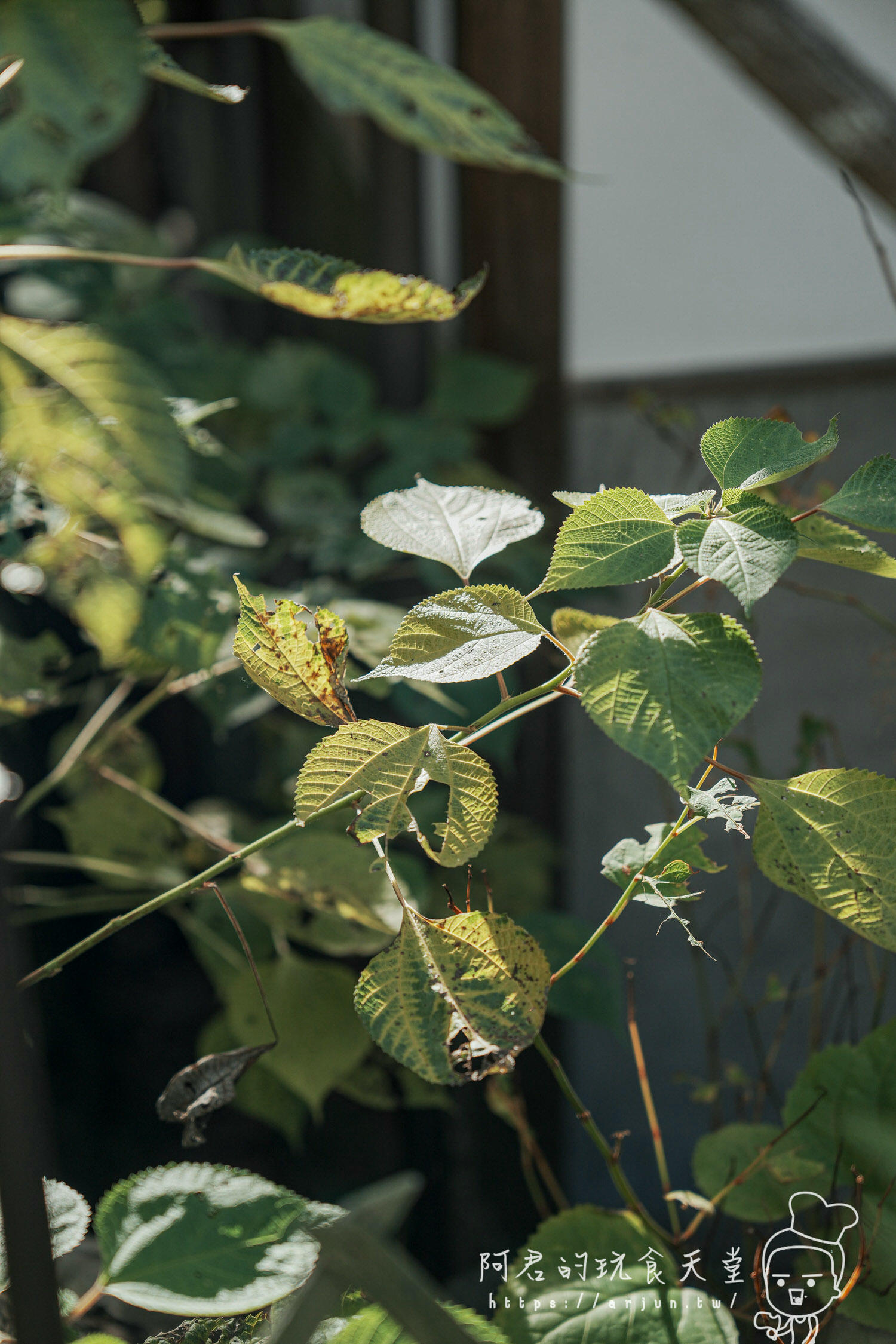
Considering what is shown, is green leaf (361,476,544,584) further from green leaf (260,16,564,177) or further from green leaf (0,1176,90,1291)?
green leaf (0,1176,90,1291)

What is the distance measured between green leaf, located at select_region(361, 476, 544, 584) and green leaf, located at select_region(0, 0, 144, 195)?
16cm

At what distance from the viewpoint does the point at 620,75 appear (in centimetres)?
114

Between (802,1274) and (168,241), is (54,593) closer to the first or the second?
(802,1274)

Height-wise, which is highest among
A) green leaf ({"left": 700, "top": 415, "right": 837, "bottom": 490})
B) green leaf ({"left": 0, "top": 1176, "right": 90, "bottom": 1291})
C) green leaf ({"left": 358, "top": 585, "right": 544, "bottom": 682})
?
green leaf ({"left": 700, "top": 415, "right": 837, "bottom": 490})

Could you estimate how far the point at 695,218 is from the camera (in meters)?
1.12

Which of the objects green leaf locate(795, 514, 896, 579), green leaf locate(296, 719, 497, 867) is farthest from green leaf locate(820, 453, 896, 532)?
green leaf locate(296, 719, 497, 867)

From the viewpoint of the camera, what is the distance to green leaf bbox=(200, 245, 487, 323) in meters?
0.38

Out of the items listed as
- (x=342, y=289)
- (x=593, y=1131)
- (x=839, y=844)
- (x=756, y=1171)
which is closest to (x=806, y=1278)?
(x=756, y=1171)

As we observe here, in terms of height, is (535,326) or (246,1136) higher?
(535,326)

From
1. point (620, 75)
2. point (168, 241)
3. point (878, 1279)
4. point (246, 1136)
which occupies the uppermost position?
point (620, 75)

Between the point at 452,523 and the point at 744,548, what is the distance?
13 centimetres

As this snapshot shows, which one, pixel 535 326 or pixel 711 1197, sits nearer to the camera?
pixel 711 1197

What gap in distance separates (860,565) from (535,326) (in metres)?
1.02

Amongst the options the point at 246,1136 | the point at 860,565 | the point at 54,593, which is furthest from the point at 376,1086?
the point at 246,1136
